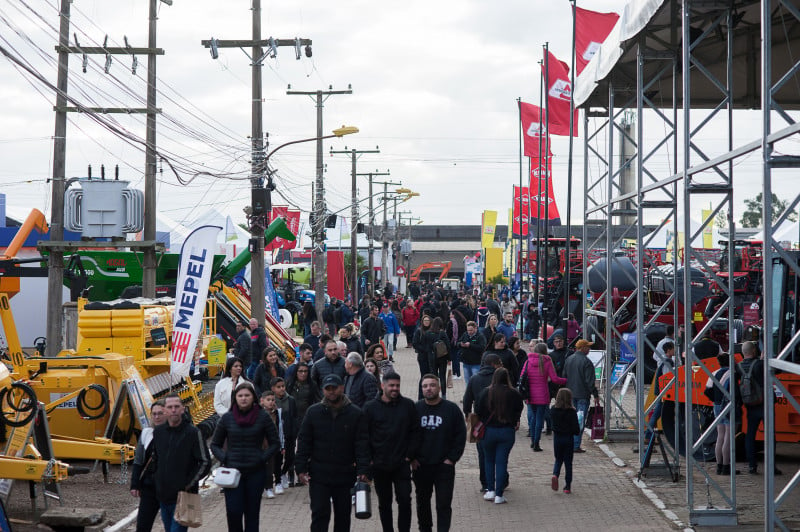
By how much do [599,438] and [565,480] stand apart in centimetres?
421

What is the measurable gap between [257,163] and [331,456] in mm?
17386

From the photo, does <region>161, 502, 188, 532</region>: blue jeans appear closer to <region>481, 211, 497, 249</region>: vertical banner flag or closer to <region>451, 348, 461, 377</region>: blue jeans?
<region>451, 348, 461, 377</region>: blue jeans

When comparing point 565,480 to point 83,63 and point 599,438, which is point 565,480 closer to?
point 599,438

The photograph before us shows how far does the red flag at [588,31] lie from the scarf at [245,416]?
12020 millimetres

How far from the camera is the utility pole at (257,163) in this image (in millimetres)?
23688

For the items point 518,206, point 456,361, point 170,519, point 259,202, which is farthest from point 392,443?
point 518,206

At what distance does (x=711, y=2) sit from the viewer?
33.9ft

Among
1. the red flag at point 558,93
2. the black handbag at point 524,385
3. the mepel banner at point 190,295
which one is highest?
the red flag at point 558,93

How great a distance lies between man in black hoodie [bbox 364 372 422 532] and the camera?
9016 mm

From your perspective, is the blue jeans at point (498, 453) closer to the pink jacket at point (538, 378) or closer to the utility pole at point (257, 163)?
the pink jacket at point (538, 378)

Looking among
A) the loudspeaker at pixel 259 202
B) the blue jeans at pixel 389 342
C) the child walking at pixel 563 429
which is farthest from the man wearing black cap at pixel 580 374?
the blue jeans at pixel 389 342

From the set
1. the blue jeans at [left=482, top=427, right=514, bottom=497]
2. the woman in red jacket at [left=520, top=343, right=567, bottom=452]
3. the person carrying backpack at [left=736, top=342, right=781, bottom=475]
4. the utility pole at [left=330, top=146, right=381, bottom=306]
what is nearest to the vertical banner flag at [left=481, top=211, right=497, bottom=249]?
the utility pole at [left=330, top=146, right=381, bottom=306]

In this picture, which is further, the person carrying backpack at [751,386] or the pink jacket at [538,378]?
the pink jacket at [538,378]

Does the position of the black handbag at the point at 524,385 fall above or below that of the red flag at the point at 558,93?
below
